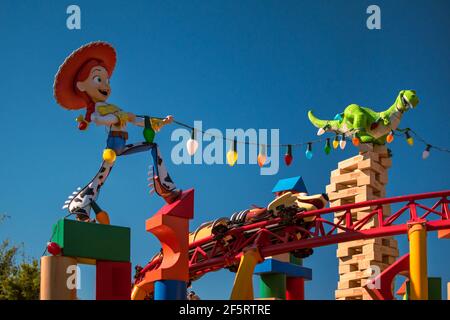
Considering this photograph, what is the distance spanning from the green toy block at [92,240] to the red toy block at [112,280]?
4.8 inches

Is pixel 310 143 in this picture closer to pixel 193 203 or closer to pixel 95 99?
pixel 193 203

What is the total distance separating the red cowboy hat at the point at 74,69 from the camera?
13508 mm

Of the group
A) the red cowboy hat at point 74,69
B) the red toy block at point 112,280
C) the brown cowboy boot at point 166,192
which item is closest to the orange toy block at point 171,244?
the brown cowboy boot at point 166,192

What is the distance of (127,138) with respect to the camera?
13.8 meters

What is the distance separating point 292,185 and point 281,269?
2.10 meters

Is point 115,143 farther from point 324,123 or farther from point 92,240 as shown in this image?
point 324,123

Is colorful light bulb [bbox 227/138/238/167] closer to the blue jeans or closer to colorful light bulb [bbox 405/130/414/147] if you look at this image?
the blue jeans

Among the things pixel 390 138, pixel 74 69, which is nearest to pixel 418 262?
pixel 390 138

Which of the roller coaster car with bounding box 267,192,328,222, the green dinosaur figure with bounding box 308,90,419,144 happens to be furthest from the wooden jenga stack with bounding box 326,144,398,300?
the roller coaster car with bounding box 267,192,328,222

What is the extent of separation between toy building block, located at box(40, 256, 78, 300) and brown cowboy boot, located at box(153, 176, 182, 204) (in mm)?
2258

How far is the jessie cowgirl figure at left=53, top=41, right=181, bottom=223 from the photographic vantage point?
1352cm

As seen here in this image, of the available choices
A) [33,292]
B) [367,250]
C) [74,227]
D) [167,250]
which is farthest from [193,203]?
[33,292]

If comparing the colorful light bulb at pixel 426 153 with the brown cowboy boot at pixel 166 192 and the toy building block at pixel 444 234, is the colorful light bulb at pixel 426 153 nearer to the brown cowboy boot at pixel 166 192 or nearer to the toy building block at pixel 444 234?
the toy building block at pixel 444 234

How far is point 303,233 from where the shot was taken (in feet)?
51.5
